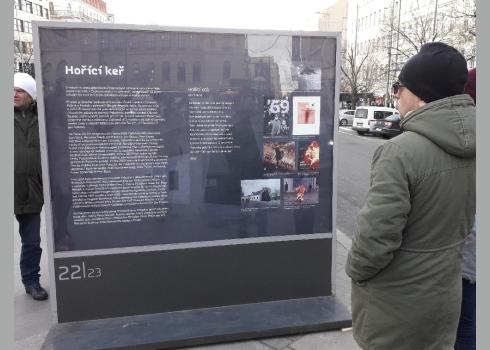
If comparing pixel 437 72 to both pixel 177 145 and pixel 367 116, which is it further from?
pixel 367 116

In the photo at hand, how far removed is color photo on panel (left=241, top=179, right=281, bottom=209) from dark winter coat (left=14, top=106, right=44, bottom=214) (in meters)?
1.72

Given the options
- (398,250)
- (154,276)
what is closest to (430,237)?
(398,250)

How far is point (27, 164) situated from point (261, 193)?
1909 mm

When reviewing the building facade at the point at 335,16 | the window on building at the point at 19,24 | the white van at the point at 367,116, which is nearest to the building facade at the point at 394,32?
the white van at the point at 367,116

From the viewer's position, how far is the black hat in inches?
68.8

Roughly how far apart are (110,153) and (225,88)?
36.6 inches

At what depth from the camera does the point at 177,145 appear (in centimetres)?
308

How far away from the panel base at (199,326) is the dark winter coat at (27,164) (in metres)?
1.03

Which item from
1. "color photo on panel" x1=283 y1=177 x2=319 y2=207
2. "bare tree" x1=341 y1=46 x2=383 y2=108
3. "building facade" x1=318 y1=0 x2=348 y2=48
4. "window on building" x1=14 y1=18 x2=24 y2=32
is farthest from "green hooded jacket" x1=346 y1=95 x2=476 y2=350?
"building facade" x1=318 y1=0 x2=348 y2=48

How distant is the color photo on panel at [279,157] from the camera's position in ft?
10.7

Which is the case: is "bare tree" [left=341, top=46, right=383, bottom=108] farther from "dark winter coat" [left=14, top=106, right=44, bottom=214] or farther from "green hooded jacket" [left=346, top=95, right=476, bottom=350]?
"green hooded jacket" [left=346, top=95, right=476, bottom=350]

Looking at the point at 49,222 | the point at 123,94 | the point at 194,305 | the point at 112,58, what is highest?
the point at 112,58

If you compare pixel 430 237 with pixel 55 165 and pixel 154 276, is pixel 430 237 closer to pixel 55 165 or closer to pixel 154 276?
pixel 154 276

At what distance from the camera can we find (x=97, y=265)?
10.3 feet
